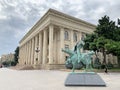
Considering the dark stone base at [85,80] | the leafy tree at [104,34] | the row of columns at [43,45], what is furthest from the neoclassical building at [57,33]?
the dark stone base at [85,80]

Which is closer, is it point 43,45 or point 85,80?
point 85,80

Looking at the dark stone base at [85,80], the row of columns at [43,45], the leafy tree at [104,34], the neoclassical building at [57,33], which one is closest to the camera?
the dark stone base at [85,80]

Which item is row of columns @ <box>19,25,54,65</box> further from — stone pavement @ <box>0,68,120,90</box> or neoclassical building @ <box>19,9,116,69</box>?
stone pavement @ <box>0,68,120,90</box>

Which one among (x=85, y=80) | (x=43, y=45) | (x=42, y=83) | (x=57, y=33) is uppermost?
(x=57, y=33)

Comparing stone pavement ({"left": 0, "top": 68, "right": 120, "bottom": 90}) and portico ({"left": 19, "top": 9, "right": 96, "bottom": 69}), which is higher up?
portico ({"left": 19, "top": 9, "right": 96, "bottom": 69})

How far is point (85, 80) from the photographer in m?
10.2

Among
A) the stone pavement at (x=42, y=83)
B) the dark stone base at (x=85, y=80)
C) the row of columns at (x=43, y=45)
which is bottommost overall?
the stone pavement at (x=42, y=83)

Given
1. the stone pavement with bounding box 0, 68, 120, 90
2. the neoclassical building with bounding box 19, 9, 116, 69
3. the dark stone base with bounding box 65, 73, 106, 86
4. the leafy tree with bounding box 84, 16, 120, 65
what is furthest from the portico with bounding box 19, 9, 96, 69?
the dark stone base with bounding box 65, 73, 106, 86

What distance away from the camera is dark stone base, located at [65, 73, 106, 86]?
9914 millimetres

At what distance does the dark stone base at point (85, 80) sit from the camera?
9.91 metres

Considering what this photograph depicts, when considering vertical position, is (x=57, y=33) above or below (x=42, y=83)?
above

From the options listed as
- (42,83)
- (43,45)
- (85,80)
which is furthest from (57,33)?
(85,80)

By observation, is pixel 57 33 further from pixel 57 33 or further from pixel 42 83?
pixel 42 83

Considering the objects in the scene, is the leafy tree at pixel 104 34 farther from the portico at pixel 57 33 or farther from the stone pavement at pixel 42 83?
the stone pavement at pixel 42 83
